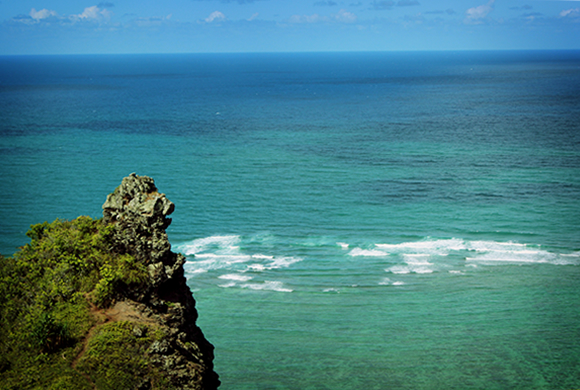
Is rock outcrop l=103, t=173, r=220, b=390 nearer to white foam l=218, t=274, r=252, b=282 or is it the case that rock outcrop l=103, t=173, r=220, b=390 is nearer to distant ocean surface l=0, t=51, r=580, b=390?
distant ocean surface l=0, t=51, r=580, b=390

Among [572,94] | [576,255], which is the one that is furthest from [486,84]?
[576,255]

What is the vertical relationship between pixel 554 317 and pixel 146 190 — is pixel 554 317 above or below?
below

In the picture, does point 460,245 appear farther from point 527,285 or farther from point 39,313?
point 39,313

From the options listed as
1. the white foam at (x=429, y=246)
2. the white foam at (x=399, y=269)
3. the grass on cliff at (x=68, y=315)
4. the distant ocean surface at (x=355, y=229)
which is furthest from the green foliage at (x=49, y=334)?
the white foam at (x=429, y=246)

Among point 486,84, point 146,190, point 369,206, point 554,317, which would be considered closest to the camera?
point 146,190

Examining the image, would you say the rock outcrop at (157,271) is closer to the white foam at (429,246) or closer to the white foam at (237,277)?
the white foam at (237,277)

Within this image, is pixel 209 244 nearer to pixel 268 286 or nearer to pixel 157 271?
pixel 268 286

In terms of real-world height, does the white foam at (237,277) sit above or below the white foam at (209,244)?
below
